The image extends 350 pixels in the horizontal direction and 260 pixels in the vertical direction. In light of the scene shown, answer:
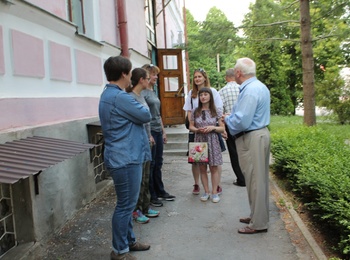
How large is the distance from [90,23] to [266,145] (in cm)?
364

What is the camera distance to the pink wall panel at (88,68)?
498 cm

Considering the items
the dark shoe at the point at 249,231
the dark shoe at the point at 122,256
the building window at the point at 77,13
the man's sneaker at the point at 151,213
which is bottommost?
the dark shoe at the point at 249,231

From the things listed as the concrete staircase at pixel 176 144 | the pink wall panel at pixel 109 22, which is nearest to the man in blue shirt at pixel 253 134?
the pink wall panel at pixel 109 22

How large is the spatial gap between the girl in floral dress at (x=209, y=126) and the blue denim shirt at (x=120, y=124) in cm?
186

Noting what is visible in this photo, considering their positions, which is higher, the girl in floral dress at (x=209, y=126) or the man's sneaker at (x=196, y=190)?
the girl in floral dress at (x=209, y=126)

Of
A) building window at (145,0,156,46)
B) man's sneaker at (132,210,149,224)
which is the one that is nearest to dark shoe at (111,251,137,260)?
man's sneaker at (132,210,149,224)

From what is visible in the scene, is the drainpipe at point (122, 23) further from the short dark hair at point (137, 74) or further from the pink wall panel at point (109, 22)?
the short dark hair at point (137, 74)

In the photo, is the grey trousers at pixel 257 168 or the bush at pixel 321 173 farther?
the grey trousers at pixel 257 168

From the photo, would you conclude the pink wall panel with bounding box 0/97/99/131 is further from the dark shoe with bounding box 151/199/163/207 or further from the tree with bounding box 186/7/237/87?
the tree with bounding box 186/7/237/87

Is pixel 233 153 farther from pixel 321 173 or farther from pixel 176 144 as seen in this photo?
pixel 176 144

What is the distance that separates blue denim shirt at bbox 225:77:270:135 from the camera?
11.5ft

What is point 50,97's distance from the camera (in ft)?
13.3

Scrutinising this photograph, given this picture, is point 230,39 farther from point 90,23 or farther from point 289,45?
point 289,45

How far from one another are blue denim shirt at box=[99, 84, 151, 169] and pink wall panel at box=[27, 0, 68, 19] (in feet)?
5.77
